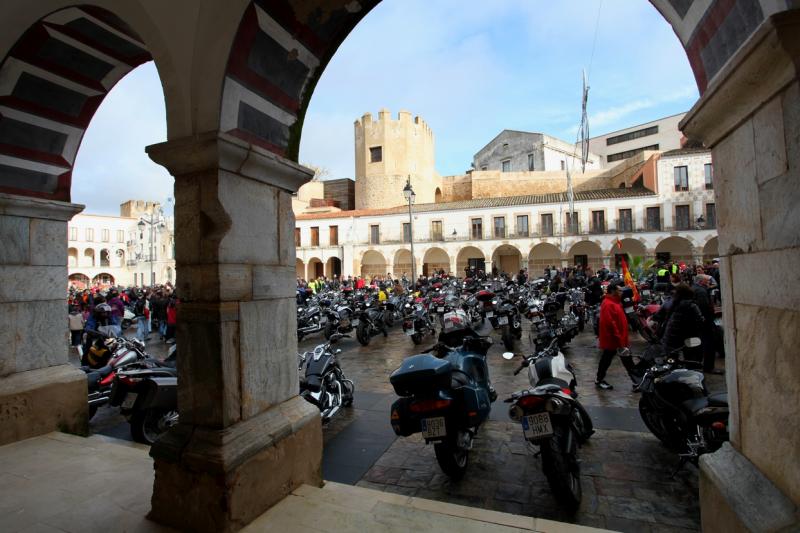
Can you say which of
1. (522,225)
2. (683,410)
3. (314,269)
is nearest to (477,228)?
(522,225)

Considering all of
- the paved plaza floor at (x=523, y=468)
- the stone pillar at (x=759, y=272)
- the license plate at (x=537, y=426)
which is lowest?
the paved plaza floor at (x=523, y=468)

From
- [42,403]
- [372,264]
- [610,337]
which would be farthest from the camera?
[372,264]

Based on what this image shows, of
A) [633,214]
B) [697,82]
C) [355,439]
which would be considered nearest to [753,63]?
[697,82]

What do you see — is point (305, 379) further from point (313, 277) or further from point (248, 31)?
point (313, 277)

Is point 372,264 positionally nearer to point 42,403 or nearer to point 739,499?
point 42,403

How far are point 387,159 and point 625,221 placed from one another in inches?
776

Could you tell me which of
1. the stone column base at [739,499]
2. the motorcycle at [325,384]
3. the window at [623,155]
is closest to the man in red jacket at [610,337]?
the motorcycle at [325,384]

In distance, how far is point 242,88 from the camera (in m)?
2.40

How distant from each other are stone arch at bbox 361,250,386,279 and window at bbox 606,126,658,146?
103 ft

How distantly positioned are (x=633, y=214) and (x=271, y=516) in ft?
95.5

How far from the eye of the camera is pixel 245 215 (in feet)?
7.77

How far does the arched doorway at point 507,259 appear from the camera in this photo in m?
30.1

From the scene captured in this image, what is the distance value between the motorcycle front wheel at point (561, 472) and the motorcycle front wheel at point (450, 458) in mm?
631

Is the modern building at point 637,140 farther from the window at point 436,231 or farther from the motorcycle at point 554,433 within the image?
the motorcycle at point 554,433
